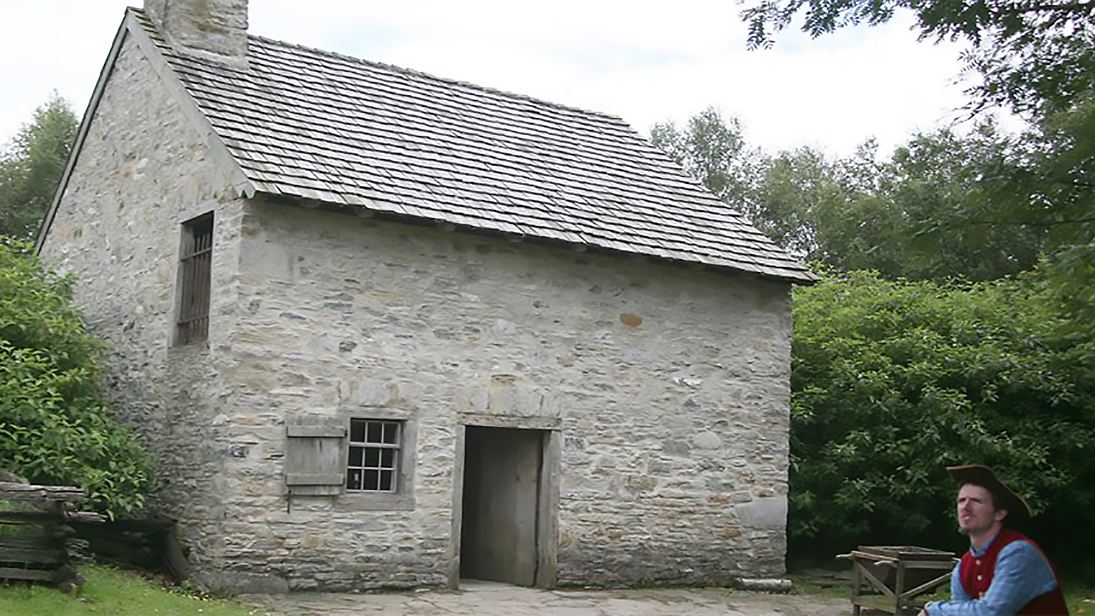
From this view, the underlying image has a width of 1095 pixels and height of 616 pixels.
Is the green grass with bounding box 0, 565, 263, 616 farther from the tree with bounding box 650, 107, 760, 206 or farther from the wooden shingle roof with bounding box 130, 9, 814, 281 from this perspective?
the tree with bounding box 650, 107, 760, 206

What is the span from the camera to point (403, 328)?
12.6 m

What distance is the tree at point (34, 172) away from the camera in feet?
96.9

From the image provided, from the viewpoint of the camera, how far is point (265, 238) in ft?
39.2

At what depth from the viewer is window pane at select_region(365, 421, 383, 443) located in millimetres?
12500

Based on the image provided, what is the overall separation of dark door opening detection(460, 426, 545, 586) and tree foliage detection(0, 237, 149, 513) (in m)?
4.03

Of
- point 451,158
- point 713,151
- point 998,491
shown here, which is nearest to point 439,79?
point 451,158

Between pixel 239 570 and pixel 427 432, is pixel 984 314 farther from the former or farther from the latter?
pixel 239 570

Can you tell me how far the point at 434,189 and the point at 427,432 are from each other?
276 centimetres

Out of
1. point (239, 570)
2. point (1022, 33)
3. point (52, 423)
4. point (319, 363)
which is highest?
point (1022, 33)

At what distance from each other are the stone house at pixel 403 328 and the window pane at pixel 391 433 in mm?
68

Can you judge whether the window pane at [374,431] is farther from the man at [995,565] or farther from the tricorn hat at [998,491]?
the tricorn hat at [998,491]

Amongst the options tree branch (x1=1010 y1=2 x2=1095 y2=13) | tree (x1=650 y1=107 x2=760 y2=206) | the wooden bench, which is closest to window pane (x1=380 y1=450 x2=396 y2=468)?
the wooden bench

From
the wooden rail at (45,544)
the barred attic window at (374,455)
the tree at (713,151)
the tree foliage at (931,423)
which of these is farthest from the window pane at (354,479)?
the tree at (713,151)

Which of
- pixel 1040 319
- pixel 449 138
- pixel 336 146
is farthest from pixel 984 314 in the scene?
pixel 336 146
